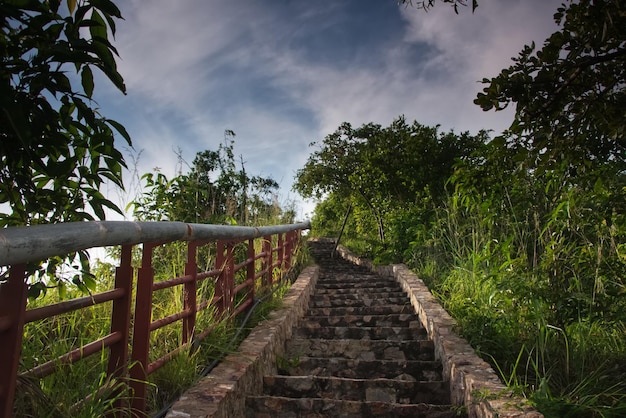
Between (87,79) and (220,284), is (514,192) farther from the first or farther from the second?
(87,79)

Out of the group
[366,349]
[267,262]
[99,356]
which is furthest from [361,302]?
[99,356]

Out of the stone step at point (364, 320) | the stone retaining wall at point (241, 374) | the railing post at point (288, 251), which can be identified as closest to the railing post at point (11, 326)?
the stone retaining wall at point (241, 374)

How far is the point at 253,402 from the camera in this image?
10.9ft

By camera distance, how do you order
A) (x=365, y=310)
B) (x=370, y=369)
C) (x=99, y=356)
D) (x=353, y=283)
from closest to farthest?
1. (x=99, y=356)
2. (x=370, y=369)
3. (x=365, y=310)
4. (x=353, y=283)

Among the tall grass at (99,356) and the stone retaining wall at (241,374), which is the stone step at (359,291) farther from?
the tall grass at (99,356)

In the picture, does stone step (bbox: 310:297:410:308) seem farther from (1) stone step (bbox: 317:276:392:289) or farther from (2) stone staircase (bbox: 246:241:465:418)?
(1) stone step (bbox: 317:276:392:289)

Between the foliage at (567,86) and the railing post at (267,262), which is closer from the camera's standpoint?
the foliage at (567,86)

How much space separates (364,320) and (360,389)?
7.24ft

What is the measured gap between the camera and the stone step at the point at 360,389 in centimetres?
373

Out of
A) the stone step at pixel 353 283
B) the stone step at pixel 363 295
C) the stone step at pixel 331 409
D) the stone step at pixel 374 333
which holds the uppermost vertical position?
the stone step at pixel 353 283

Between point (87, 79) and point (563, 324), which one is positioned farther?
point (563, 324)

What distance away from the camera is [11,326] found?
1.52m

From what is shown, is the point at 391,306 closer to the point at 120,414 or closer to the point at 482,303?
the point at 482,303

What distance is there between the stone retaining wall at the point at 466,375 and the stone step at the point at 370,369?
0.17 metres
